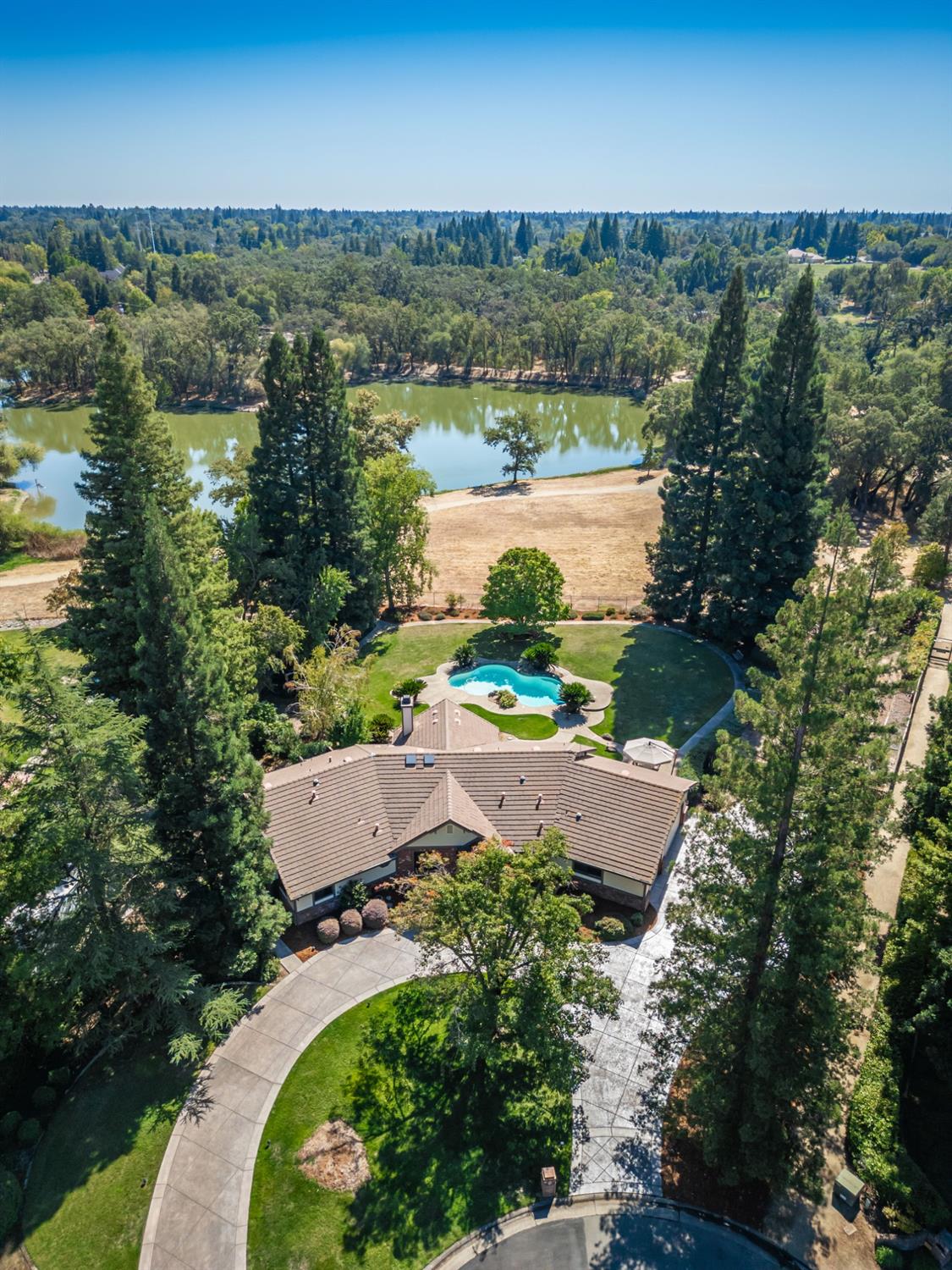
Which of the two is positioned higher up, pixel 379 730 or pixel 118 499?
pixel 118 499

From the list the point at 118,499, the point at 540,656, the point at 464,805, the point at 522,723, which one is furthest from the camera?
the point at 540,656

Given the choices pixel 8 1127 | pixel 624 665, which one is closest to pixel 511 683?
pixel 624 665

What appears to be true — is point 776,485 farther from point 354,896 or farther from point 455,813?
point 354,896

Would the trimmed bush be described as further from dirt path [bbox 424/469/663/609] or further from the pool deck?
dirt path [bbox 424/469/663/609]

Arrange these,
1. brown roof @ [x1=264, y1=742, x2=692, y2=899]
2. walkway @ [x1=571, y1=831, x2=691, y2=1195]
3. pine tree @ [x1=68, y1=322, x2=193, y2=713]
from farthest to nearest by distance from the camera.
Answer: pine tree @ [x1=68, y1=322, x2=193, y2=713]
brown roof @ [x1=264, y1=742, x2=692, y2=899]
walkway @ [x1=571, y1=831, x2=691, y2=1195]

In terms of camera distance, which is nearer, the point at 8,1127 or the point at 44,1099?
the point at 8,1127

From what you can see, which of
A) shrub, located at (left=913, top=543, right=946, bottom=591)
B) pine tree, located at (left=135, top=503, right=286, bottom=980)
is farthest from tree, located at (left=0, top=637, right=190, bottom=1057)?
shrub, located at (left=913, top=543, right=946, bottom=591)
